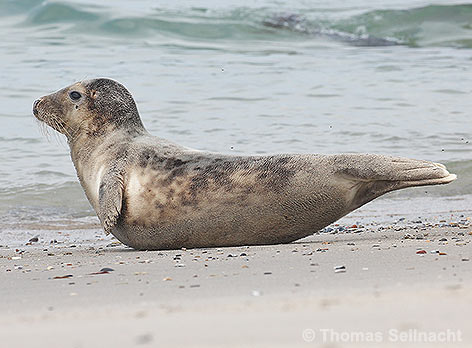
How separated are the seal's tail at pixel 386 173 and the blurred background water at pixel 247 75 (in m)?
2.74

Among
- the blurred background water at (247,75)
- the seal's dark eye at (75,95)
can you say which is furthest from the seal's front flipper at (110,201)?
the blurred background water at (247,75)

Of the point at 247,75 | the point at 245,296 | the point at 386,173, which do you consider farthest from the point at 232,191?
the point at 247,75

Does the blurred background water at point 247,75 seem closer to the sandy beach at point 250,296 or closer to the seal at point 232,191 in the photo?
the seal at point 232,191

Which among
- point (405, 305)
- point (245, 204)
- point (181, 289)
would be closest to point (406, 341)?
point (405, 305)

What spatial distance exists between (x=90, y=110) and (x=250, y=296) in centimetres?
320

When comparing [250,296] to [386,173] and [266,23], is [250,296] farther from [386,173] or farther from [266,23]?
[266,23]

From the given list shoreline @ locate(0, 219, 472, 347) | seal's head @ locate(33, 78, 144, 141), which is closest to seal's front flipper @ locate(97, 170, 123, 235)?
shoreline @ locate(0, 219, 472, 347)

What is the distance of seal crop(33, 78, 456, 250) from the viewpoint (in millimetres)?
4473

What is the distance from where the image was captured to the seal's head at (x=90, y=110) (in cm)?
548

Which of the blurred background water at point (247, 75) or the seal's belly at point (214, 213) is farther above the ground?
the seal's belly at point (214, 213)

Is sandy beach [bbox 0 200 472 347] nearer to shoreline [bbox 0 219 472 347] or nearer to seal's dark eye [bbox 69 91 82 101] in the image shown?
shoreline [bbox 0 219 472 347]

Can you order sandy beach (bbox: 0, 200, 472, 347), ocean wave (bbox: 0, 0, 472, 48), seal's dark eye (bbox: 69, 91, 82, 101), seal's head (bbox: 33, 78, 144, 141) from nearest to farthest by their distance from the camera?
sandy beach (bbox: 0, 200, 472, 347)
seal's head (bbox: 33, 78, 144, 141)
seal's dark eye (bbox: 69, 91, 82, 101)
ocean wave (bbox: 0, 0, 472, 48)

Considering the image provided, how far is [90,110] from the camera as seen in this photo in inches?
218

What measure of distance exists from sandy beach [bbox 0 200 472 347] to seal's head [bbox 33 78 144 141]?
1212 millimetres
